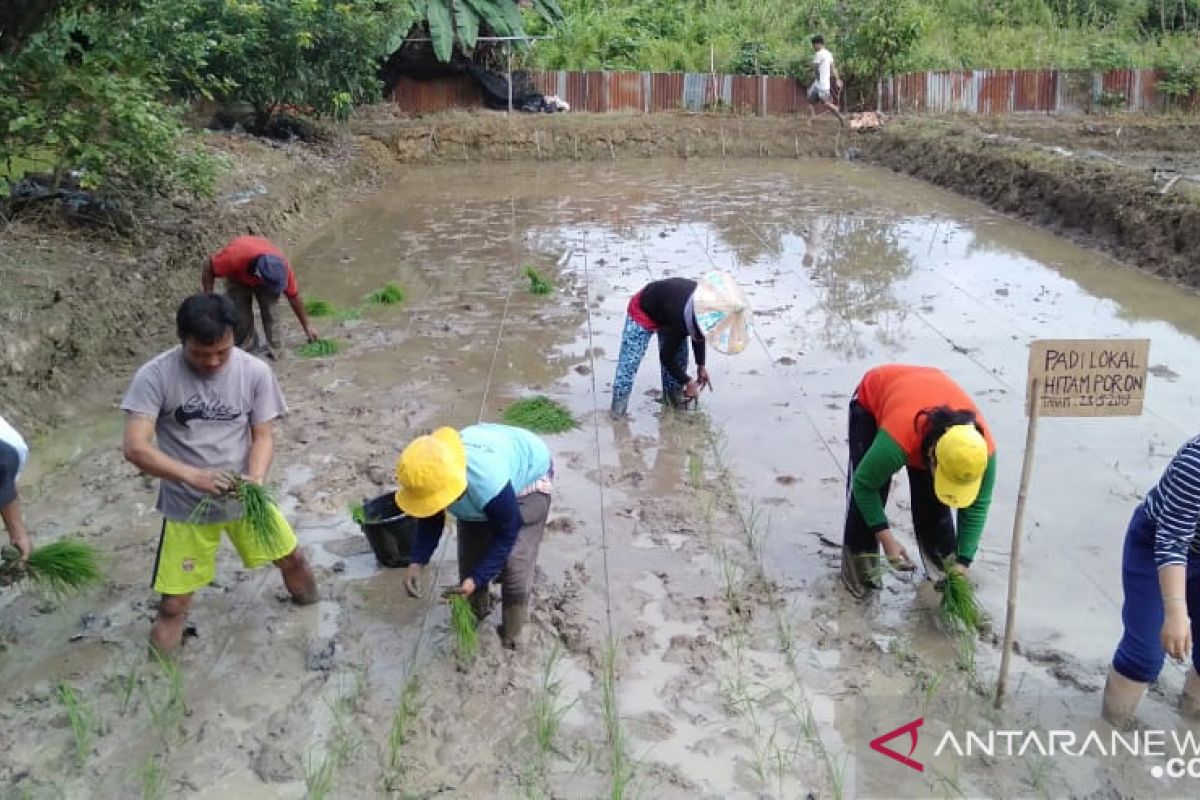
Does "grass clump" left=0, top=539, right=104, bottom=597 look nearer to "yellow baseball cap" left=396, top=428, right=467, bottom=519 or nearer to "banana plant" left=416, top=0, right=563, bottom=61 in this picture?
"yellow baseball cap" left=396, top=428, right=467, bottom=519

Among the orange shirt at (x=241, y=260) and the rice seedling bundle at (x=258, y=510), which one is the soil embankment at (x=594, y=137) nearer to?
the orange shirt at (x=241, y=260)

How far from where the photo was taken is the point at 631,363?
6090 millimetres

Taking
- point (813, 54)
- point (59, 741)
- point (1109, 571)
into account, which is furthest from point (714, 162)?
point (59, 741)

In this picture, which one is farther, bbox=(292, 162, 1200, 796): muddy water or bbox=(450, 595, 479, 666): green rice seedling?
bbox=(292, 162, 1200, 796): muddy water

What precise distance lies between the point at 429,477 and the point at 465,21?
733 inches

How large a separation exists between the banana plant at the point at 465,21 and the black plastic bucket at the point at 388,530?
16.9 m

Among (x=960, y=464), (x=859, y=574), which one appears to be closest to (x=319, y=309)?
(x=859, y=574)

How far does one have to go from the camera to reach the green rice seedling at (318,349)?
7406 millimetres

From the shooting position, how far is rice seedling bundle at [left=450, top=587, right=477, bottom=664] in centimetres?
350

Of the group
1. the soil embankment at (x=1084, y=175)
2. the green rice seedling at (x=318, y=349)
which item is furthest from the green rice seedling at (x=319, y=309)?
the soil embankment at (x=1084, y=175)

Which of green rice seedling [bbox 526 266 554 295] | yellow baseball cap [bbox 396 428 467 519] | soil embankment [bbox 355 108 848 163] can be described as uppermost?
soil embankment [bbox 355 108 848 163]

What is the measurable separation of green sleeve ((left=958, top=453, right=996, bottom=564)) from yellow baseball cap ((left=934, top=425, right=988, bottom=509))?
0.42 feet

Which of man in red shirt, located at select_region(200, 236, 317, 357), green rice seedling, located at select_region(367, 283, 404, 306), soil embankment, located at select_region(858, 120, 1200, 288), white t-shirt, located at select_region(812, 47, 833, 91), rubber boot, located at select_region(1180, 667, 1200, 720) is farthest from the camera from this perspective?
white t-shirt, located at select_region(812, 47, 833, 91)

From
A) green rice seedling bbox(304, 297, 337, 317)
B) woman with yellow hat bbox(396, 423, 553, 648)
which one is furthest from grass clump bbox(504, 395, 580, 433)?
green rice seedling bbox(304, 297, 337, 317)
